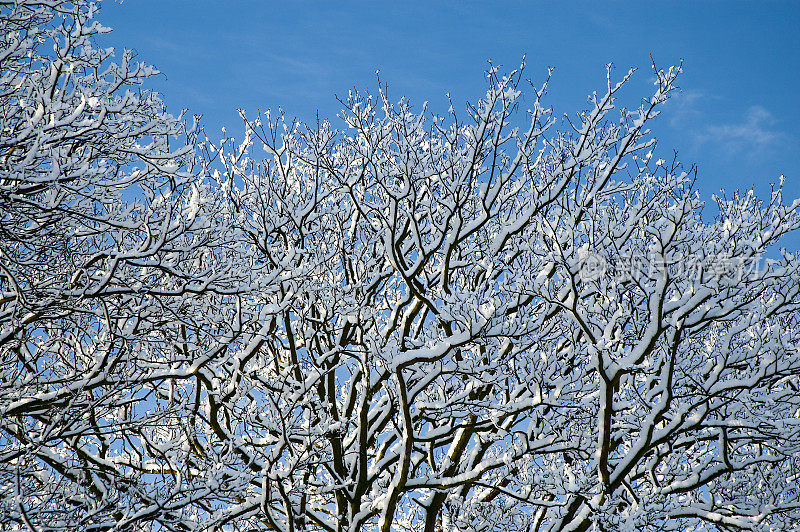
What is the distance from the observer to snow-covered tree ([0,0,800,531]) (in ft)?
17.9

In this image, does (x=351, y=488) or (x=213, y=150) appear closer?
(x=351, y=488)

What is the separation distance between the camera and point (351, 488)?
736cm

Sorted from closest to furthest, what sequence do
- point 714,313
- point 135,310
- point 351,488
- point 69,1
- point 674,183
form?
1. point 69,1
2. point 714,313
3. point 135,310
4. point 351,488
5. point 674,183

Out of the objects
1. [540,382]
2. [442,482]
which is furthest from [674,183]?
[442,482]

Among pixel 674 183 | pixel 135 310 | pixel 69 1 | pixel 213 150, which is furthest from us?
pixel 213 150

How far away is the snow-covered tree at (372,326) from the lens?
546 centimetres

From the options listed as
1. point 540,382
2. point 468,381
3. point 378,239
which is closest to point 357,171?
point 378,239

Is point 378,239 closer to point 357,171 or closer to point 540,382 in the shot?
point 357,171

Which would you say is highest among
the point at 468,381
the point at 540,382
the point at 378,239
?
the point at 378,239

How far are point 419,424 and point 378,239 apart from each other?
104 inches

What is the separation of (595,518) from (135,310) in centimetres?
501

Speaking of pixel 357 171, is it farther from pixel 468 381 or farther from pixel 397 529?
pixel 397 529

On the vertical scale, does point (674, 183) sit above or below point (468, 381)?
above

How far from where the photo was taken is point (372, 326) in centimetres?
909
